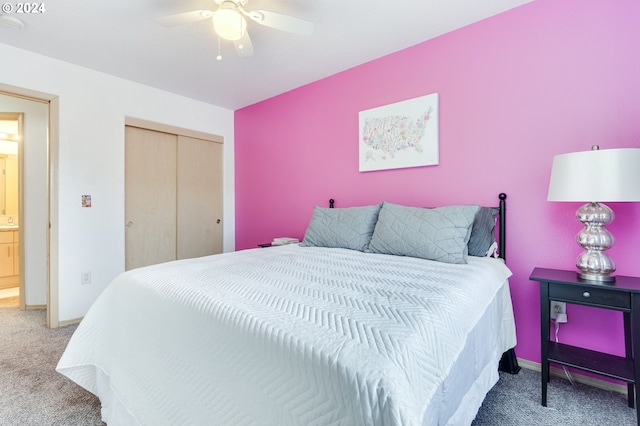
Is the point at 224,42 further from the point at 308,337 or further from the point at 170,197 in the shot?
the point at 308,337

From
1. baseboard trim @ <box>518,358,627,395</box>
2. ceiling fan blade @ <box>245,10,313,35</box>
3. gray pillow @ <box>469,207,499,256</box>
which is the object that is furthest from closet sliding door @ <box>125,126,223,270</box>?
baseboard trim @ <box>518,358,627,395</box>

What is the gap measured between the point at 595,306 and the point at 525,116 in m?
1.20

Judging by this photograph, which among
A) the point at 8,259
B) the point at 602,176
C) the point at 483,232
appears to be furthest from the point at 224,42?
the point at 8,259

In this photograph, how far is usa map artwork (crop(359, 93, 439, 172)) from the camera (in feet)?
7.74

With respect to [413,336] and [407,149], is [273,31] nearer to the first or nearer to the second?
[407,149]

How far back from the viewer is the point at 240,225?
13.3 ft

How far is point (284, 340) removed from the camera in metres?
0.79

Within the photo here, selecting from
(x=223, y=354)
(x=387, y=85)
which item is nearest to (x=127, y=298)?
(x=223, y=354)

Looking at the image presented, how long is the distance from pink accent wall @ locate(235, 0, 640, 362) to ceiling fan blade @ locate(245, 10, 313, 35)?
1.09 meters

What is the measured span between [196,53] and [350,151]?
5.19ft

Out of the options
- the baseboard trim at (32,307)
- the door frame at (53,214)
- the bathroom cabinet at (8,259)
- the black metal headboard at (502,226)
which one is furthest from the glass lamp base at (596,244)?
the bathroom cabinet at (8,259)

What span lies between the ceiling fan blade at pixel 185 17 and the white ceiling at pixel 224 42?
0.39ft

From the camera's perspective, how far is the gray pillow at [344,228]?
89.1 inches

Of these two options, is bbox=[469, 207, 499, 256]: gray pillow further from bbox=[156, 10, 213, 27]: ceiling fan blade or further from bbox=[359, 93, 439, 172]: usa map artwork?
bbox=[156, 10, 213, 27]: ceiling fan blade
